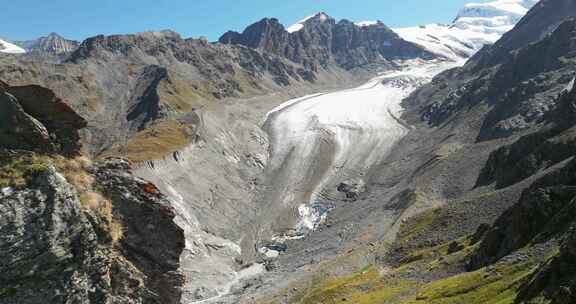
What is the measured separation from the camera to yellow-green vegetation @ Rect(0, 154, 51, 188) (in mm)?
15672

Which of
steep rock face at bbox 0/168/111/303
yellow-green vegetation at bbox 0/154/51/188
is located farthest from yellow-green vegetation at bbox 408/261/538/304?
yellow-green vegetation at bbox 0/154/51/188

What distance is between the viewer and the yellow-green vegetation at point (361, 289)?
48.0 metres

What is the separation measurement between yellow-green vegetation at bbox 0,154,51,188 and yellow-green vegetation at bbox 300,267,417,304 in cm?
3679

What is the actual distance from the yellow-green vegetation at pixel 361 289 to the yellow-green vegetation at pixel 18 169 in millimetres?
36787

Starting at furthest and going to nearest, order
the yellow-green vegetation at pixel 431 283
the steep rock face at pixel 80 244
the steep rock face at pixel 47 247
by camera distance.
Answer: the yellow-green vegetation at pixel 431 283 < the steep rock face at pixel 80 244 < the steep rock face at pixel 47 247

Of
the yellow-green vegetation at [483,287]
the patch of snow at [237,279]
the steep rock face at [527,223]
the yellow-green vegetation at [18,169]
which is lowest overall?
the patch of snow at [237,279]

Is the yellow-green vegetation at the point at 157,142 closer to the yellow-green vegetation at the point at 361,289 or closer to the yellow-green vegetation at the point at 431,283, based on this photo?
the yellow-green vegetation at the point at 361,289

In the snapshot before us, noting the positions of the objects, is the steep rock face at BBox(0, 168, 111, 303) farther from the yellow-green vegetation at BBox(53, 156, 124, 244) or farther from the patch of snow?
the patch of snow

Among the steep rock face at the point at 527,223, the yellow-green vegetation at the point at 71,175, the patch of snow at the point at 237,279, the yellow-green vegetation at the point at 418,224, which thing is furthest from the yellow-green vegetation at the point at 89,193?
the yellow-green vegetation at the point at 418,224

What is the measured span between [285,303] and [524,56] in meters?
133

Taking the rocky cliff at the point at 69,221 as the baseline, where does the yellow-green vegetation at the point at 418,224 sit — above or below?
below

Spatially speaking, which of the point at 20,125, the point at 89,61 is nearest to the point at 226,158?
the point at 89,61

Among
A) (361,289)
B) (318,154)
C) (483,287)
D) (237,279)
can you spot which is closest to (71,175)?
(483,287)

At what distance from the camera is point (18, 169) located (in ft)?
53.4
